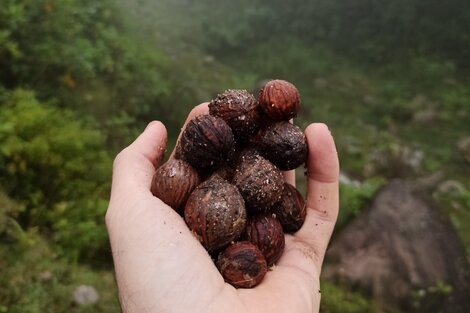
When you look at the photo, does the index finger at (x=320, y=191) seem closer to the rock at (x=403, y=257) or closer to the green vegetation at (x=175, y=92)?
the green vegetation at (x=175, y=92)

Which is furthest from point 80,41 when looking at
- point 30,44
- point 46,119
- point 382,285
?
point 382,285

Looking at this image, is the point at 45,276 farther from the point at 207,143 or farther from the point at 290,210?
the point at 290,210

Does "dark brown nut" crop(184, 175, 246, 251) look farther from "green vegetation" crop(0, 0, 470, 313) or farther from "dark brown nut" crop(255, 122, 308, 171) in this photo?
"green vegetation" crop(0, 0, 470, 313)


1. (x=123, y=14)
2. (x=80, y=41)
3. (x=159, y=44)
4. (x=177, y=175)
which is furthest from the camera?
(x=159, y=44)

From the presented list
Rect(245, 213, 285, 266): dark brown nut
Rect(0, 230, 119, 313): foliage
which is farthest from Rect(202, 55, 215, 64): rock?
Rect(245, 213, 285, 266): dark brown nut

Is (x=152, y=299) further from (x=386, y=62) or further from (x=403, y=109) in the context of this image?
(x=386, y=62)

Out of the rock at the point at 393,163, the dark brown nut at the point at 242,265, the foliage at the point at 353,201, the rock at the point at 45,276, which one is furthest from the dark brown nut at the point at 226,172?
the rock at the point at 393,163
